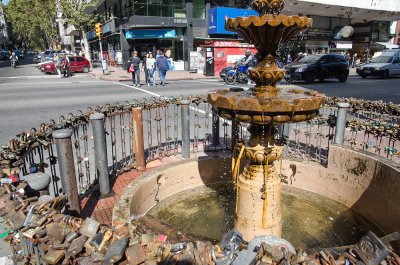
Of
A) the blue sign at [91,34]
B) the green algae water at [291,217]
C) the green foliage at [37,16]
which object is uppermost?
the green foliage at [37,16]

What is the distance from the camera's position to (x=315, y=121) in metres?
6.58

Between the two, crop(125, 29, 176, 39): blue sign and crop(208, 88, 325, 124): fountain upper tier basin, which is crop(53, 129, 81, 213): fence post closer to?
crop(208, 88, 325, 124): fountain upper tier basin

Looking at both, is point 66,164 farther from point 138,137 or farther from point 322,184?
point 322,184

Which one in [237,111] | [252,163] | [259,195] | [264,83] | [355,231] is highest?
[264,83]

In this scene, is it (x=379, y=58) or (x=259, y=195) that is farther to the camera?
(x=379, y=58)

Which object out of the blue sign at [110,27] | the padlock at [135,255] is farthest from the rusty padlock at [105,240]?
the blue sign at [110,27]

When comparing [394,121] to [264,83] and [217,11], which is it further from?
[217,11]

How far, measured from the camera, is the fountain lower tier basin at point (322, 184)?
4.17 metres

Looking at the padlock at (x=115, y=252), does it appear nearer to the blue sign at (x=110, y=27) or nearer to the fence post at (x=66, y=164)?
the fence post at (x=66, y=164)

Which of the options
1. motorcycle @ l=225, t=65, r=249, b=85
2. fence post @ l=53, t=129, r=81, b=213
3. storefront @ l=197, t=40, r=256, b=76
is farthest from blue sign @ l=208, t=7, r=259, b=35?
fence post @ l=53, t=129, r=81, b=213

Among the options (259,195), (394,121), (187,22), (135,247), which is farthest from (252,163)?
(187,22)

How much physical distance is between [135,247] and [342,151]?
161 inches

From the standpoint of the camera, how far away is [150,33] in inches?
1209

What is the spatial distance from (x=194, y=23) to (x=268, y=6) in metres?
29.1
